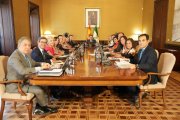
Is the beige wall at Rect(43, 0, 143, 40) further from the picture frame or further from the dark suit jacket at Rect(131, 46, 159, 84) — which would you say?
the dark suit jacket at Rect(131, 46, 159, 84)

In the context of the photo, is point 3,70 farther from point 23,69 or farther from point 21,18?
point 21,18

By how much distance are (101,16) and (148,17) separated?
2091 millimetres

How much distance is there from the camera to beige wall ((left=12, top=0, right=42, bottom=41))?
197 inches

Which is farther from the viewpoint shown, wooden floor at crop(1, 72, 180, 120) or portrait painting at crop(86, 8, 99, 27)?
portrait painting at crop(86, 8, 99, 27)

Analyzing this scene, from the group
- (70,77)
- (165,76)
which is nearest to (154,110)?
(165,76)

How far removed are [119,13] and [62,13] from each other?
2626 mm

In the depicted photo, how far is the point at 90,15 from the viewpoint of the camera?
8242 mm

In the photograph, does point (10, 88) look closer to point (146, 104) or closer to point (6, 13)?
point (146, 104)

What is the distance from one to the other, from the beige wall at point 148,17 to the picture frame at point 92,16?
6.79 feet

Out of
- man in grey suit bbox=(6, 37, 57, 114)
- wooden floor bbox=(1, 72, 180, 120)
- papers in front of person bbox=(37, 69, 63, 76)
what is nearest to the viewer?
papers in front of person bbox=(37, 69, 63, 76)

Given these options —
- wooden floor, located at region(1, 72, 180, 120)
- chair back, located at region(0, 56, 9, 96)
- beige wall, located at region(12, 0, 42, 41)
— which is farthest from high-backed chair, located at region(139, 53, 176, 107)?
beige wall, located at region(12, 0, 42, 41)

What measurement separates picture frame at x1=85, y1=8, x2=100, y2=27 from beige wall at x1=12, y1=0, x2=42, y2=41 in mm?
3096

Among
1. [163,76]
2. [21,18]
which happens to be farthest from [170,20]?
[21,18]

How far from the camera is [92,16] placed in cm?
824
